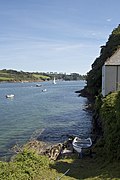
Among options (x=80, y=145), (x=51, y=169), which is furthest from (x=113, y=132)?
(x=51, y=169)

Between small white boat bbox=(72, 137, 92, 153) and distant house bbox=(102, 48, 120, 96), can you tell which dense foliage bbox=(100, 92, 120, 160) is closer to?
small white boat bbox=(72, 137, 92, 153)

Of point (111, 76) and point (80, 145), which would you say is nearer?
point (80, 145)

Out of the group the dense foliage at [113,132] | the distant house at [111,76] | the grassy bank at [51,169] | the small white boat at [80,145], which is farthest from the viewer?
the distant house at [111,76]

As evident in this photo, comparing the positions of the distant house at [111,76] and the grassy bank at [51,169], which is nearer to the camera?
the grassy bank at [51,169]

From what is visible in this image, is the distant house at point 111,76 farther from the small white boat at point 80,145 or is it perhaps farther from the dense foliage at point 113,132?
the dense foliage at point 113,132

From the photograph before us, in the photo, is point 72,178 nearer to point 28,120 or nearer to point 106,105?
point 106,105

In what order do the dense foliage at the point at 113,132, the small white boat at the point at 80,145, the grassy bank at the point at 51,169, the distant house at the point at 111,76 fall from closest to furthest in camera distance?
the grassy bank at the point at 51,169 < the dense foliage at the point at 113,132 < the small white boat at the point at 80,145 < the distant house at the point at 111,76

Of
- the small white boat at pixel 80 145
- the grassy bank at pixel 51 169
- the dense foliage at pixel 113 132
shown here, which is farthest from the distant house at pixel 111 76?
the grassy bank at pixel 51 169

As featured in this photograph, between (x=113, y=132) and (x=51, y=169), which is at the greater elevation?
(x=113, y=132)

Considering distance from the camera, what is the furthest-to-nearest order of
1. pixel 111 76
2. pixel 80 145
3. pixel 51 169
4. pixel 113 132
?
pixel 111 76, pixel 80 145, pixel 113 132, pixel 51 169

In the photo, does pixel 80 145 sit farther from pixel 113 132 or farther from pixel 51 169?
pixel 51 169

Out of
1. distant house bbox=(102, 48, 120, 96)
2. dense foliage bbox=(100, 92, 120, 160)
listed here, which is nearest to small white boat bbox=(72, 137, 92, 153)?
dense foliage bbox=(100, 92, 120, 160)

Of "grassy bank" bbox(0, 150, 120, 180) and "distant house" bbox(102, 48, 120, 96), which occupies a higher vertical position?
"distant house" bbox(102, 48, 120, 96)

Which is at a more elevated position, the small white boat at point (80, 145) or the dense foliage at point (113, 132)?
the dense foliage at point (113, 132)
